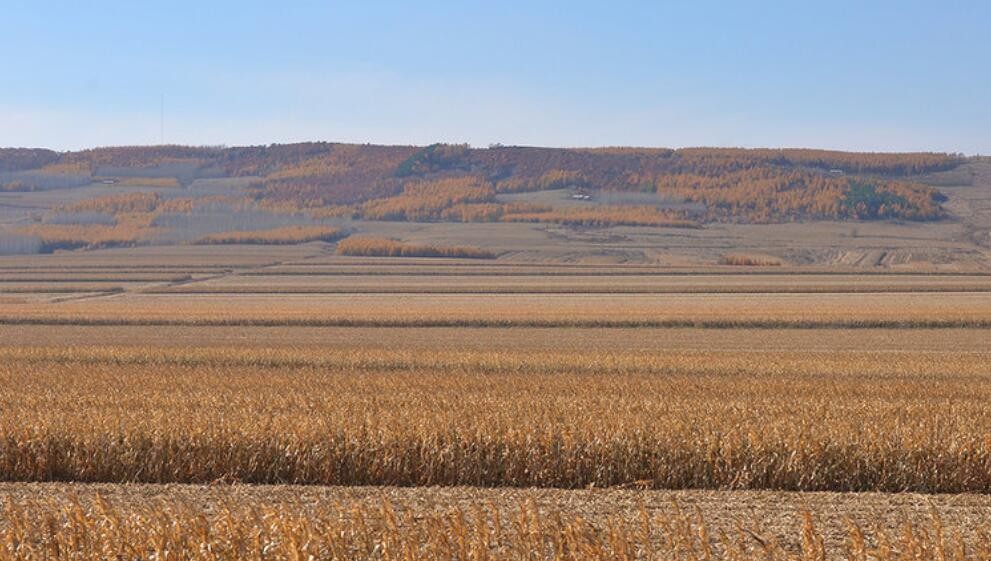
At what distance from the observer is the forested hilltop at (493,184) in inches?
5256

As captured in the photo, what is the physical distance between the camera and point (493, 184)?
168250 mm

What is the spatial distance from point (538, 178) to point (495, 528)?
156m

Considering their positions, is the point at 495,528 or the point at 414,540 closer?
the point at 414,540

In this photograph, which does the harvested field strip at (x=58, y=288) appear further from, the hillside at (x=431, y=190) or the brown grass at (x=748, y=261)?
the brown grass at (x=748, y=261)

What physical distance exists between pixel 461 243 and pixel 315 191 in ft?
202

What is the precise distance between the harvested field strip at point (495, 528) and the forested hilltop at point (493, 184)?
113552 millimetres

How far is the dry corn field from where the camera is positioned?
33.6 feet

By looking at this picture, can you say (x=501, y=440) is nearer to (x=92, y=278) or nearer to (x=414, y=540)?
(x=414, y=540)

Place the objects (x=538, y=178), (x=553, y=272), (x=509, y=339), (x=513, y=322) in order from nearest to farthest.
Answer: (x=509, y=339), (x=513, y=322), (x=553, y=272), (x=538, y=178)

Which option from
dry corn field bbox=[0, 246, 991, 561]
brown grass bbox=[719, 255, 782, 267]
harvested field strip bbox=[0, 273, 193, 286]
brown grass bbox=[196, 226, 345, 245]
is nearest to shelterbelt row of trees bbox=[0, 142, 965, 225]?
brown grass bbox=[196, 226, 345, 245]

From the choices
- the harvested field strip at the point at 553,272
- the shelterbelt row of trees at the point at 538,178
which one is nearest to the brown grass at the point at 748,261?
the harvested field strip at the point at 553,272

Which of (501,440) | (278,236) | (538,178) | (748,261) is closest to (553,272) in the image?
(748,261)

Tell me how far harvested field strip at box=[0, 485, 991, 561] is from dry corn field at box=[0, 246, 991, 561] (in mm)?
40

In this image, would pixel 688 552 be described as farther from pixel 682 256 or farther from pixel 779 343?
pixel 682 256
